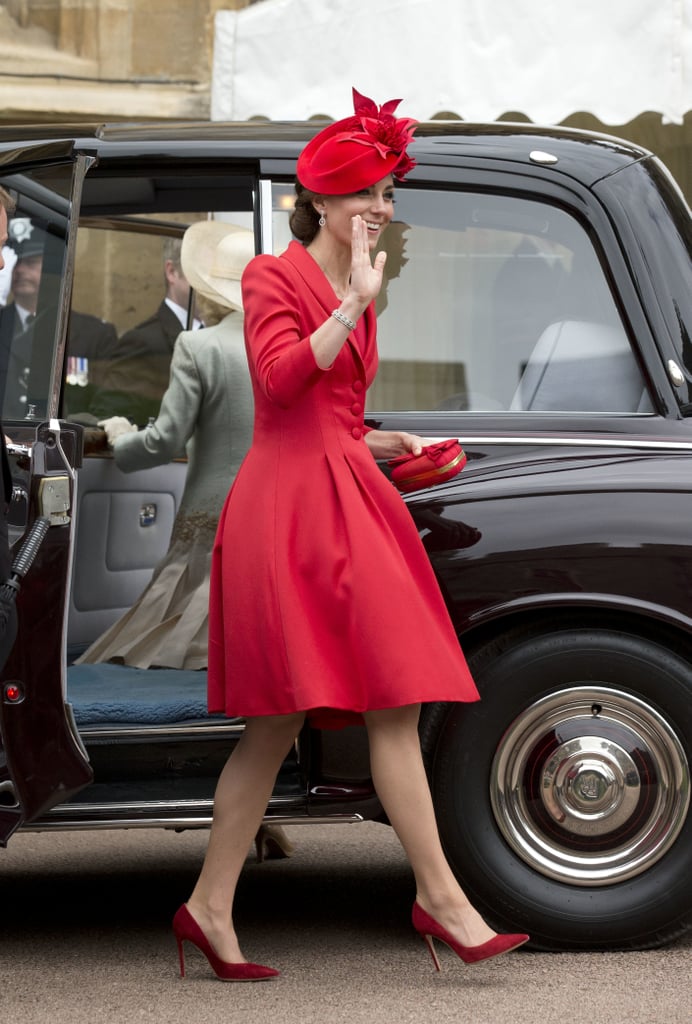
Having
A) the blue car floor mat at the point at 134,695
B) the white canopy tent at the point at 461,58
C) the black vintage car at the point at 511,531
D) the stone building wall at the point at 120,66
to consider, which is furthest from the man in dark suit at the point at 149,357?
the stone building wall at the point at 120,66

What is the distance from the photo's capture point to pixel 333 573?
12.7ft

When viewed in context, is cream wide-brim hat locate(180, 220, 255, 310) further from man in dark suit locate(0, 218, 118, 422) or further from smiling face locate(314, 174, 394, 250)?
smiling face locate(314, 174, 394, 250)

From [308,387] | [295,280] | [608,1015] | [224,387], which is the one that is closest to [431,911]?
[608,1015]

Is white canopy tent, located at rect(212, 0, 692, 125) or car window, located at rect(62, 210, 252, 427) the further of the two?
white canopy tent, located at rect(212, 0, 692, 125)

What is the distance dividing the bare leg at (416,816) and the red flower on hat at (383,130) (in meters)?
1.26

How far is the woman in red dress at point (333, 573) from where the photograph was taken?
151 inches

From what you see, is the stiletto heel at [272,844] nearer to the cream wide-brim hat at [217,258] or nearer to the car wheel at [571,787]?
the car wheel at [571,787]

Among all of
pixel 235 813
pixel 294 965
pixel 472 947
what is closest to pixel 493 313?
pixel 235 813

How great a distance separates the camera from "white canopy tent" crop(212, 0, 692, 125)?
26.6ft

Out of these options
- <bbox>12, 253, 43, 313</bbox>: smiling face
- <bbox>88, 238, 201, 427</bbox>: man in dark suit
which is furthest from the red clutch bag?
<bbox>88, 238, 201, 427</bbox>: man in dark suit

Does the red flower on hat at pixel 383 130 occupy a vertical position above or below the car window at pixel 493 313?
above

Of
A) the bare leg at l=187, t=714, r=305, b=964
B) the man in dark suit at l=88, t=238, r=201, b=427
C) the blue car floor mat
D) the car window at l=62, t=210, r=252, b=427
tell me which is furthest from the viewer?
the man in dark suit at l=88, t=238, r=201, b=427

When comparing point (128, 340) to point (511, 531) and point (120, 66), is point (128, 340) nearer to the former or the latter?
point (511, 531)

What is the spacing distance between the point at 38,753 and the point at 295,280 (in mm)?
1237
